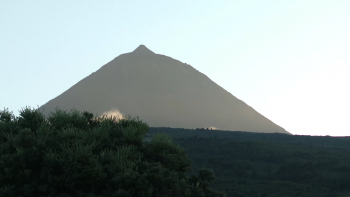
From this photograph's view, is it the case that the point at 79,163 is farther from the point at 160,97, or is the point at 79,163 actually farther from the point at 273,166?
the point at 160,97

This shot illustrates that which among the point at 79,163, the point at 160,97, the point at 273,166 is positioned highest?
the point at 160,97

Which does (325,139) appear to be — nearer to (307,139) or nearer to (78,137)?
(307,139)

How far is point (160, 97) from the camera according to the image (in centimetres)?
17162

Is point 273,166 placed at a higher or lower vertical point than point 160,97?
lower

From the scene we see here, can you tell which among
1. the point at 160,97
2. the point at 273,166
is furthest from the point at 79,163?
the point at 160,97

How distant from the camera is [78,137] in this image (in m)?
19.6

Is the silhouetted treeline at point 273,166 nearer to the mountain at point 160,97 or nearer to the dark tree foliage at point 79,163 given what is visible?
the dark tree foliage at point 79,163

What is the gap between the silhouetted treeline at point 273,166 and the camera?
182ft

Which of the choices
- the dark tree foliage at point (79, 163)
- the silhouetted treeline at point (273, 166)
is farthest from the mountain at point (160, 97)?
the dark tree foliage at point (79, 163)

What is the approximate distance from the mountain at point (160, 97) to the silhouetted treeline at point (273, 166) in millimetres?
59326

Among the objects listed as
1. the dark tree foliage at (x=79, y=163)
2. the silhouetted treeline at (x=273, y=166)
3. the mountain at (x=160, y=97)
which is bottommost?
A: the silhouetted treeline at (x=273, y=166)

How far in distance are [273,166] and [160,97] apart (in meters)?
99.1

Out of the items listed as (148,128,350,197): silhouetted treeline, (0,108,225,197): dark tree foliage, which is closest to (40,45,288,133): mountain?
(148,128,350,197): silhouetted treeline

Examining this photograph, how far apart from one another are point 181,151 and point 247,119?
479 feet
